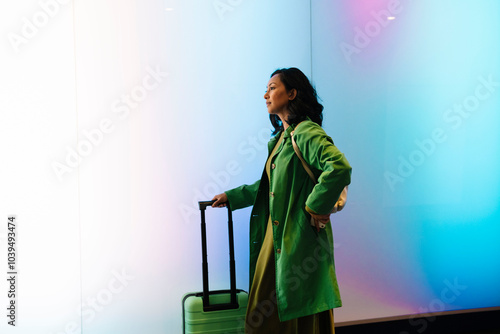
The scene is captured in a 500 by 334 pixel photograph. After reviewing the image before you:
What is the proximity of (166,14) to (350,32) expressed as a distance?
1.06 meters

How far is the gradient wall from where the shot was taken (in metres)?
2.24

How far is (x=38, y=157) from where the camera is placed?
2.23 metres

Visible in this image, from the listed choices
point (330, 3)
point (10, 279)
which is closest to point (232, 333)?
point (10, 279)

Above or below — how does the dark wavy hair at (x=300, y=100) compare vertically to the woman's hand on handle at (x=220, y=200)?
above

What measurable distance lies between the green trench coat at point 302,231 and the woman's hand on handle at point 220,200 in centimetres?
28

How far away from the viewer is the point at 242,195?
2.28m

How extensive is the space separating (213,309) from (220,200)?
1.69 ft

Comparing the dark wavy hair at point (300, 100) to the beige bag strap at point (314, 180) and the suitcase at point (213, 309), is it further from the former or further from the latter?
the suitcase at point (213, 309)

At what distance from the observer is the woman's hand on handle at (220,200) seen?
2240 mm

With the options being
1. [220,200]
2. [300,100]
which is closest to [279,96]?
[300,100]

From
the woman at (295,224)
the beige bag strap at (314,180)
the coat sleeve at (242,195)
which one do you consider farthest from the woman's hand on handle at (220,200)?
the beige bag strap at (314,180)

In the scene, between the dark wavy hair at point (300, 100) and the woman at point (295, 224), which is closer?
the woman at point (295, 224)

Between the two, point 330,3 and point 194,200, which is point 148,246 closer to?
point 194,200

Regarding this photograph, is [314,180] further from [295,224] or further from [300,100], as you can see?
[300,100]
